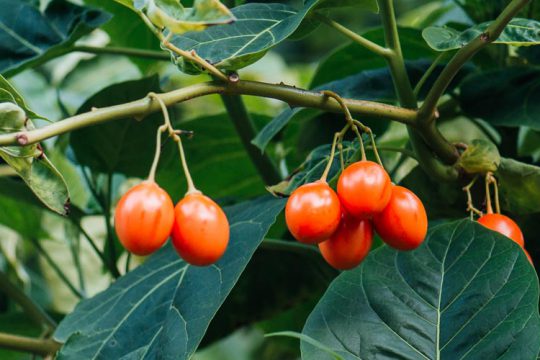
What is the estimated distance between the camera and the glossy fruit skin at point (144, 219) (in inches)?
22.4

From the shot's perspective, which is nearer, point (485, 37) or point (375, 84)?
point (485, 37)

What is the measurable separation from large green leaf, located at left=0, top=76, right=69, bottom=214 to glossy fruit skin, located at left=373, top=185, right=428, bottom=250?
0.26 meters

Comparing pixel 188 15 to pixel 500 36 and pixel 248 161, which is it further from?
pixel 248 161

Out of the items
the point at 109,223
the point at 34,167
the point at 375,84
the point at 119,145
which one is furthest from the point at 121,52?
the point at 34,167

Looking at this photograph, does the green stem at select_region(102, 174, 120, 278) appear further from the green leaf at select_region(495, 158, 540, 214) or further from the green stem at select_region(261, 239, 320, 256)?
the green leaf at select_region(495, 158, 540, 214)

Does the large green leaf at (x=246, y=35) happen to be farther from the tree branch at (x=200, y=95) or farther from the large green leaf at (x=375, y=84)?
the large green leaf at (x=375, y=84)

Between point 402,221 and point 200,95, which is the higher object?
point 200,95

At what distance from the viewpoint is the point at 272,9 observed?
779 mm

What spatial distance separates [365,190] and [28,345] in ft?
1.72

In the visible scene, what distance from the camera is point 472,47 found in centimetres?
69

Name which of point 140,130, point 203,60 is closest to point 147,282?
point 140,130

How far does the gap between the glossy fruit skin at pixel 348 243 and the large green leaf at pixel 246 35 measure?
0.16 metres

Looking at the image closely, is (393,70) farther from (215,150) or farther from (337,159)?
(215,150)

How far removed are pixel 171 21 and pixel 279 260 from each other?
697 mm
